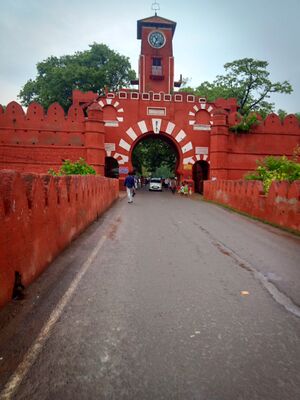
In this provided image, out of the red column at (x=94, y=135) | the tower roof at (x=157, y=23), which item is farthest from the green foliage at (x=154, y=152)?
the red column at (x=94, y=135)

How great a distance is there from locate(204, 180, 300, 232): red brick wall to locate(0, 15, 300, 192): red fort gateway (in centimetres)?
961

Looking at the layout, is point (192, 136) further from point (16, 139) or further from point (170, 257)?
point (170, 257)

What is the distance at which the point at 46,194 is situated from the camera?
5309 millimetres

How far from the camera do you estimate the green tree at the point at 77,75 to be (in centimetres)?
4041

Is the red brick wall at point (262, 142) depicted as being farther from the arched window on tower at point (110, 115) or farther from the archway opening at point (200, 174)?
the arched window on tower at point (110, 115)

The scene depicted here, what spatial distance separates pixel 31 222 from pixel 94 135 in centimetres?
2046

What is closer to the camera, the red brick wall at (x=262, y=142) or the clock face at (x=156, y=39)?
the red brick wall at (x=262, y=142)

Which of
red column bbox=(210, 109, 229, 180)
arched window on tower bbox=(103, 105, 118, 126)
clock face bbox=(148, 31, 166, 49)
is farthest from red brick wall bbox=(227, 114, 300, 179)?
clock face bbox=(148, 31, 166, 49)

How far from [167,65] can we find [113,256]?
32469mm

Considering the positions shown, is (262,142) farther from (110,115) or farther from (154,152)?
(154,152)

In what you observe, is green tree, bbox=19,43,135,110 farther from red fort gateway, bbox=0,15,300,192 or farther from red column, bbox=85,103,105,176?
red column, bbox=85,103,105,176

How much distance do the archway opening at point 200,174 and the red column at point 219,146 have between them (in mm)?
3680

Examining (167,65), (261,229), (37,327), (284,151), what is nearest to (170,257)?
(37,327)

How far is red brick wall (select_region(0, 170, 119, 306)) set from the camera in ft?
12.0
